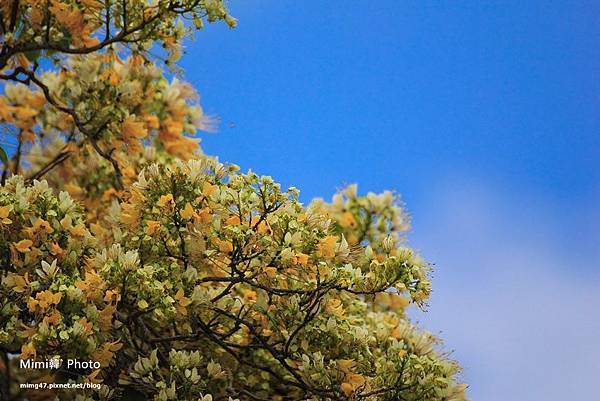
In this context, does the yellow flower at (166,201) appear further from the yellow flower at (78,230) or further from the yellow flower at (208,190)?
the yellow flower at (78,230)

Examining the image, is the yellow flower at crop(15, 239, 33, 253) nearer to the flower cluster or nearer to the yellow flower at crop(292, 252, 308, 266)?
the flower cluster

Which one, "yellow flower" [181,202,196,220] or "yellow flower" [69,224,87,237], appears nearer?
"yellow flower" [181,202,196,220]

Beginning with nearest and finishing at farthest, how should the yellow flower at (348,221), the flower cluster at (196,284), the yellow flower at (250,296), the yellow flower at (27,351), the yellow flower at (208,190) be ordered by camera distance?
the yellow flower at (27,351)
the flower cluster at (196,284)
the yellow flower at (208,190)
the yellow flower at (250,296)
the yellow flower at (348,221)

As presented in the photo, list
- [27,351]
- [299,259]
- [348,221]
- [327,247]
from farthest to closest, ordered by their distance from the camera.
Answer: [348,221]
[327,247]
[299,259]
[27,351]

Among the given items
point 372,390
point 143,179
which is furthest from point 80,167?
point 372,390

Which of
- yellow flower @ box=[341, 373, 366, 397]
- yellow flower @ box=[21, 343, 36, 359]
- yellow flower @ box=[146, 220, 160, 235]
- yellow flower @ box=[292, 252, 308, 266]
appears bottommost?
A: yellow flower @ box=[341, 373, 366, 397]

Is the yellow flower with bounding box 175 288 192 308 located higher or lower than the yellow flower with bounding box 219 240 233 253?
lower

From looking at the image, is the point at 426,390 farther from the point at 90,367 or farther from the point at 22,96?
the point at 22,96

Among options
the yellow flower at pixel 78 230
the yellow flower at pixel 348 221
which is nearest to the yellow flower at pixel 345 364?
the yellow flower at pixel 78 230

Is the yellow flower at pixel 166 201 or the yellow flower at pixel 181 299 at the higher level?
the yellow flower at pixel 166 201

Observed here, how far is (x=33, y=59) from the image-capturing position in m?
6.58

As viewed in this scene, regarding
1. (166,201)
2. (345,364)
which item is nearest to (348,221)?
(345,364)

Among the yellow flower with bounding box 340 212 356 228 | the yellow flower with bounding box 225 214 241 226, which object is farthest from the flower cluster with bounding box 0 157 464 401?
the yellow flower with bounding box 340 212 356 228

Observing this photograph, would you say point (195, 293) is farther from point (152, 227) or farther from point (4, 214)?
point (4, 214)
